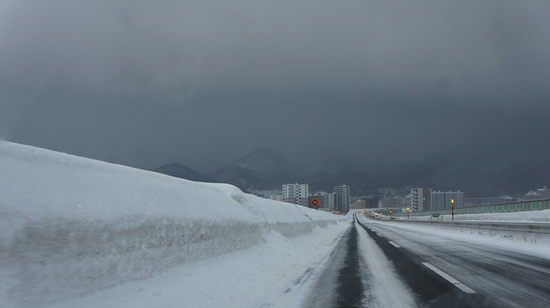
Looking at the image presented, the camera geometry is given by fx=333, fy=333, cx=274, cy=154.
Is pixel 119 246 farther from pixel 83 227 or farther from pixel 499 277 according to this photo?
pixel 499 277

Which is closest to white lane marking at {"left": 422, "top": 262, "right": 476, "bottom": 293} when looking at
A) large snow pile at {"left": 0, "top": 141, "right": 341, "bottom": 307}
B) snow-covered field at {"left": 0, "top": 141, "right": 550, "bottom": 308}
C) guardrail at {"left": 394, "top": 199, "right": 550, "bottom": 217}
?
snow-covered field at {"left": 0, "top": 141, "right": 550, "bottom": 308}

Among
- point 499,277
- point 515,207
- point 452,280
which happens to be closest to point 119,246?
point 452,280

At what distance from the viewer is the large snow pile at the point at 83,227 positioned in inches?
150

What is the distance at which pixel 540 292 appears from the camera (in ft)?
20.5

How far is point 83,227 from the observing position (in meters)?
4.62

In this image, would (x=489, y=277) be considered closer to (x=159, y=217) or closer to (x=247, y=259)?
(x=247, y=259)

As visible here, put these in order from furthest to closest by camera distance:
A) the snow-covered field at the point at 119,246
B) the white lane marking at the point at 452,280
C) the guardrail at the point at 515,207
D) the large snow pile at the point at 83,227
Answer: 1. the guardrail at the point at 515,207
2. the white lane marking at the point at 452,280
3. the snow-covered field at the point at 119,246
4. the large snow pile at the point at 83,227

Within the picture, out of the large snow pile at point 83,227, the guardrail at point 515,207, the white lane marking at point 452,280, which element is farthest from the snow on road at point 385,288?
the guardrail at point 515,207

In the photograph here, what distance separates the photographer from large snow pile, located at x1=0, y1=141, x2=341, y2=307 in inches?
150

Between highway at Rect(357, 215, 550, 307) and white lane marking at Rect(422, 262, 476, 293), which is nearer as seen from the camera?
highway at Rect(357, 215, 550, 307)

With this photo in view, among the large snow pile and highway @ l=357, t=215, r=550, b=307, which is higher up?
the large snow pile

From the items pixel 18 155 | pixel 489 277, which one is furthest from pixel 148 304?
pixel 489 277

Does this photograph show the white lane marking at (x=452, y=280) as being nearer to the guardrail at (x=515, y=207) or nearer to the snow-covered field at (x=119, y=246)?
the snow-covered field at (x=119, y=246)

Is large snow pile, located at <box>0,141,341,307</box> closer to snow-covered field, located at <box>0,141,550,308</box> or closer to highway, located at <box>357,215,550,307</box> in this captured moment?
snow-covered field, located at <box>0,141,550,308</box>
